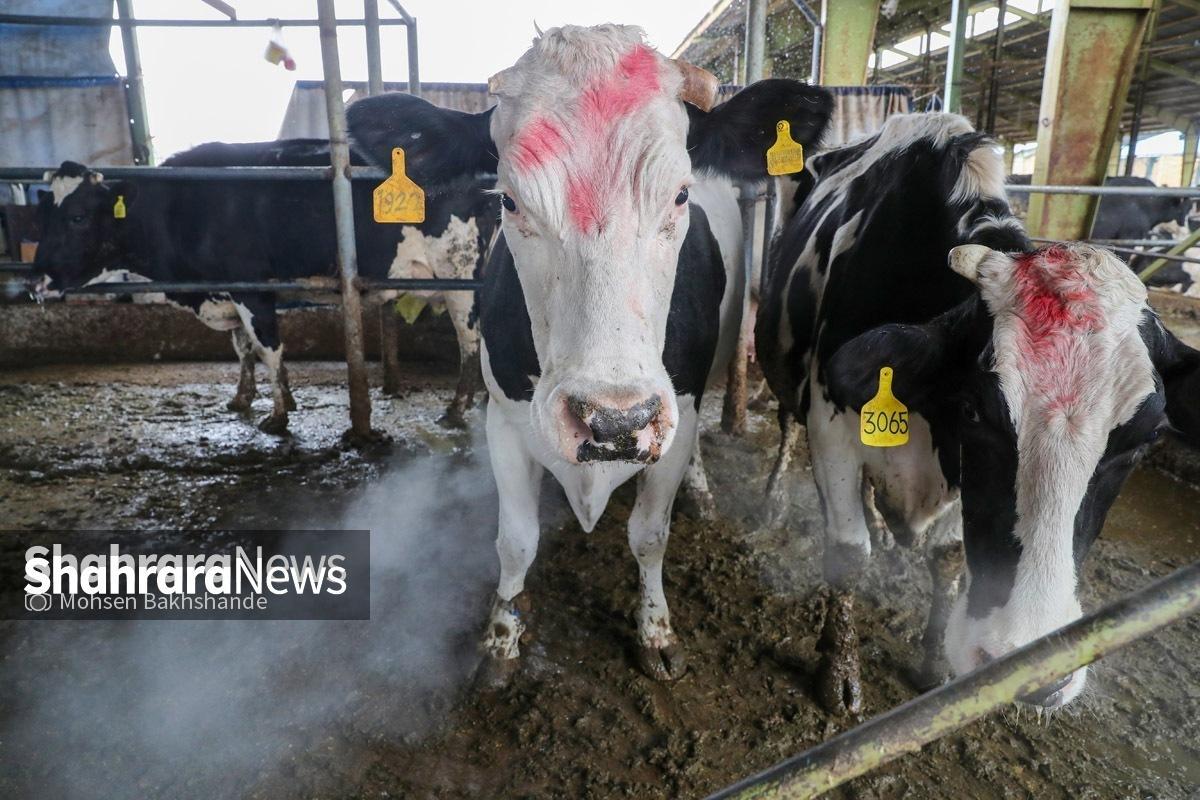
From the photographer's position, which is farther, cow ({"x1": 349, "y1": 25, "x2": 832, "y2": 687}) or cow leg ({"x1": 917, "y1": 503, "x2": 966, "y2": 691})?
cow leg ({"x1": 917, "y1": 503, "x2": 966, "y2": 691})

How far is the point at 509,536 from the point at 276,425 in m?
2.78

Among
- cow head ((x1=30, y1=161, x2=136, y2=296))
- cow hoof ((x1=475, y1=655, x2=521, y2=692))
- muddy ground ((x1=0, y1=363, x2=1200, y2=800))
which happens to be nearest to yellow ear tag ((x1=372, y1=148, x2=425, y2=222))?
muddy ground ((x1=0, y1=363, x2=1200, y2=800))

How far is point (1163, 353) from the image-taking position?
1.48 metres

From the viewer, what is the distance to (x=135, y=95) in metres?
6.49

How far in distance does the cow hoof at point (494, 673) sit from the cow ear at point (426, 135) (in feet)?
4.99

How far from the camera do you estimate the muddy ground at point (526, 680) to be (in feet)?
6.05

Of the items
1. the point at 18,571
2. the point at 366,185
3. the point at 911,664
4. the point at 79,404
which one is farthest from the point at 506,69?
the point at 79,404

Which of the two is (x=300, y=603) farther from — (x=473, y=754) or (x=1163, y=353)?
(x=1163, y=353)

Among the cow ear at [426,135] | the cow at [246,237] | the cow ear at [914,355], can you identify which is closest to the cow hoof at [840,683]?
the cow ear at [914,355]

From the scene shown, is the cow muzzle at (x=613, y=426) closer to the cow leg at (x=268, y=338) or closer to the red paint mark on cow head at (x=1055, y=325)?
the red paint mark on cow head at (x=1055, y=325)

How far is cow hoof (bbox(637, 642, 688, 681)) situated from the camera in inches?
87.5

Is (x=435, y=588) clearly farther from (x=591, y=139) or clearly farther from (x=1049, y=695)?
(x=1049, y=695)

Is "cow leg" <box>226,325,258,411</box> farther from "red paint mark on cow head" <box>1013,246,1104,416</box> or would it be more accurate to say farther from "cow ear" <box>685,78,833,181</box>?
"red paint mark on cow head" <box>1013,246,1104,416</box>

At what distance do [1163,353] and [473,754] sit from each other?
190cm
